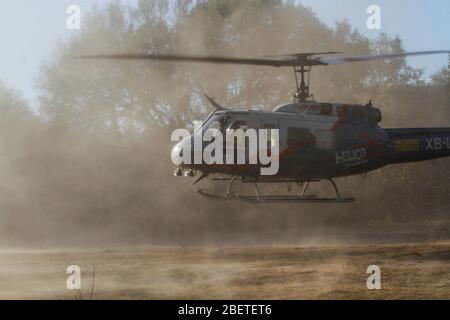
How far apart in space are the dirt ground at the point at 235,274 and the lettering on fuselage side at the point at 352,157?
6.68 feet

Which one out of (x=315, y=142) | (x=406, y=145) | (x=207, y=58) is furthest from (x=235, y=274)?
(x=406, y=145)

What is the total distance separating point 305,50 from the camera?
27891 millimetres

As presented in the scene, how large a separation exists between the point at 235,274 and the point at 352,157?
13.5 ft

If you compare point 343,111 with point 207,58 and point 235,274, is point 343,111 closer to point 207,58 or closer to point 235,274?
point 207,58

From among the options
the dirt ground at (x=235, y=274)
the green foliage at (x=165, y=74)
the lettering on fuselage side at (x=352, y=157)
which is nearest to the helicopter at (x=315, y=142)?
the lettering on fuselage side at (x=352, y=157)

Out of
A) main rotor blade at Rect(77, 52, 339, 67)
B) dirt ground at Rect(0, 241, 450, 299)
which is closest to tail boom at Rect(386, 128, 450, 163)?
dirt ground at Rect(0, 241, 450, 299)

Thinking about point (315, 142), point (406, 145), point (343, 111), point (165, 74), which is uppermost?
point (165, 74)

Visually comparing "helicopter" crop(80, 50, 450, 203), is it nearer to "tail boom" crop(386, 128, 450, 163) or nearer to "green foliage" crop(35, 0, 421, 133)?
"tail boom" crop(386, 128, 450, 163)

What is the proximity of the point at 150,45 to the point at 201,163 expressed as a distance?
44.2 ft

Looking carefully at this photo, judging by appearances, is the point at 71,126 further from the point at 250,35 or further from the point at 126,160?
the point at 250,35

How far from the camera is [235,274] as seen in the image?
43.4 feet

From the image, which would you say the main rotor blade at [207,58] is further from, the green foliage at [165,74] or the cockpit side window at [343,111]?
the green foliage at [165,74]

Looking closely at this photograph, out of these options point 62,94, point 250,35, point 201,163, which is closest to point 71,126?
point 62,94

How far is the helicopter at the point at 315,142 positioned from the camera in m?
14.9
